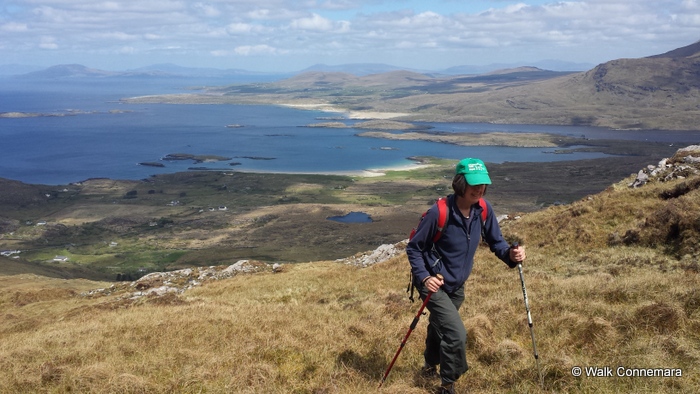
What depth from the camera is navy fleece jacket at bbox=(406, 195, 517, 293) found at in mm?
6562

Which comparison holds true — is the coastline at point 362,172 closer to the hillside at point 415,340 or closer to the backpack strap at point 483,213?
the hillside at point 415,340

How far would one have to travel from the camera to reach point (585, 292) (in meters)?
10.8

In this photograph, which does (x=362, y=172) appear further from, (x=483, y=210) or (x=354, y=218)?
(x=483, y=210)

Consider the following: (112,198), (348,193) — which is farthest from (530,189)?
(112,198)

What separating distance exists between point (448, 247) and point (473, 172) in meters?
1.05

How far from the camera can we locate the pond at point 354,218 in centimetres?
9981

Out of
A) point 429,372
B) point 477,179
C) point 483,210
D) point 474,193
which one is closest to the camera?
point 477,179

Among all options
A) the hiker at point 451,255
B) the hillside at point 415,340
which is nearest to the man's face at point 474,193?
the hiker at point 451,255

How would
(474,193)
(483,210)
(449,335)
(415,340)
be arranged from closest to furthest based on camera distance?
(474,193) < (449,335) < (483,210) < (415,340)

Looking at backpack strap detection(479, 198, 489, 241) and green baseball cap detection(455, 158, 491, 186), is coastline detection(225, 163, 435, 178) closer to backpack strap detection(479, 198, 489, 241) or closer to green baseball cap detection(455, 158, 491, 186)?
backpack strap detection(479, 198, 489, 241)

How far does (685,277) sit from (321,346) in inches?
308

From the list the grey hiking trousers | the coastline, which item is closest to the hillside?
the grey hiking trousers

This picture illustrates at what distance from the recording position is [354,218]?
336 feet

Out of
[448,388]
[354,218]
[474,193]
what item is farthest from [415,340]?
[354,218]
